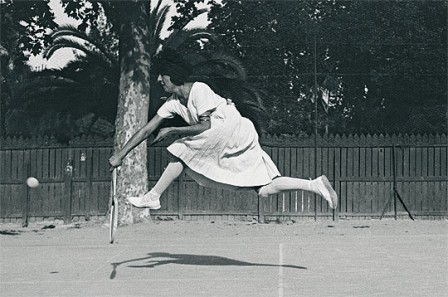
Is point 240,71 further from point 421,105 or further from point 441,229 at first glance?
point 421,105

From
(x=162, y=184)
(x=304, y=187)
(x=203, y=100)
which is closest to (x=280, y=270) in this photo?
(x=304, y=187)

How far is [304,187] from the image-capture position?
10.6 meters

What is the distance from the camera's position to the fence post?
23219mm

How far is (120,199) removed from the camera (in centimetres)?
2192

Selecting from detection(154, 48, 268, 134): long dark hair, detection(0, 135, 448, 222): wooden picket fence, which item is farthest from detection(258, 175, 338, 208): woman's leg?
detection(154, 48, 268, 134): long dark hair

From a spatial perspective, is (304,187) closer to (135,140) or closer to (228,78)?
(135,140)

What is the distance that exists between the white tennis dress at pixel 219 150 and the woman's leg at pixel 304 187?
0.30ft

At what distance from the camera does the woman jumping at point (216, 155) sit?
10.7 m

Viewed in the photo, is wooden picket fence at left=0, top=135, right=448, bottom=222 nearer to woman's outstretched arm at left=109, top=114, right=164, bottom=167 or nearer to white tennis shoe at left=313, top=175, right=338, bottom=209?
woman's outstretched arm at left=109, top=114, right=164, bottom=167

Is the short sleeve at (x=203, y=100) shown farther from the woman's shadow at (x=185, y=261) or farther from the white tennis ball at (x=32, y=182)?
the white tennis ball at (x=32, y=182)

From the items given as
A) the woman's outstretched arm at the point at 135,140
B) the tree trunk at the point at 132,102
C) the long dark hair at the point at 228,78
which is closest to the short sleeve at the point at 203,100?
the woman's outstretched arm at the point at 135,140

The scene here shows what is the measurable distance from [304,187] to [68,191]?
1348 centimetres

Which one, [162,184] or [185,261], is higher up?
[162,184]

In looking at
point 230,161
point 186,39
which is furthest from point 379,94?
point 230,161
